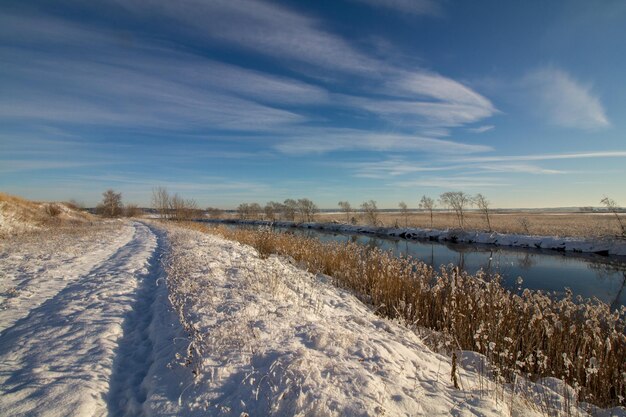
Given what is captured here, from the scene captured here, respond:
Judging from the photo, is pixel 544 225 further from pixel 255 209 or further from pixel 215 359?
pixel 255 209

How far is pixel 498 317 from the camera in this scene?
6.55m

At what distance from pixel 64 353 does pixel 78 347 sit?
0.17 m

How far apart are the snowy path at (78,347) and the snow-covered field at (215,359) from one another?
15 mm

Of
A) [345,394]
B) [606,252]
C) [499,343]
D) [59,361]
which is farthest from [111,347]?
[606,252]

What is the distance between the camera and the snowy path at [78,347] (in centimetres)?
296

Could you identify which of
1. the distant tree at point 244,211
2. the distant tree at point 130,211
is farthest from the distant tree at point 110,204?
the distant tree at point 244,211

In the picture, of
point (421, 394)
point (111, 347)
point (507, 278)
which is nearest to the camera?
point (421, 394)

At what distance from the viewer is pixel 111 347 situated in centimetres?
409

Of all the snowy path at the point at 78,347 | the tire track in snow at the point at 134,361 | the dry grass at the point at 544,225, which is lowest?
the tire track in snow at the point at 134,361

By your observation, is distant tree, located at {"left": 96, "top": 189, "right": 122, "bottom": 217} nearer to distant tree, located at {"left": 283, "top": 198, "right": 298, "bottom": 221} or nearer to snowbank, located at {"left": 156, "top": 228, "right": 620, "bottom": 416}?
distant tree, located at {"left": 283, "top": 198, "right": 298, "bottom": 221}

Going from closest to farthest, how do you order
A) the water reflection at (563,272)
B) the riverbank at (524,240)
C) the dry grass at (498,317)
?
the dry grass at (498,317) → the water reflection at (563,272) → the riverbank at (524,240)

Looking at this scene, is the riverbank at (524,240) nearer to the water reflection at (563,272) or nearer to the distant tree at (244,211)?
the water reflection at (563,272)

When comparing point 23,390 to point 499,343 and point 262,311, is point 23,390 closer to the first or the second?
point 262,311

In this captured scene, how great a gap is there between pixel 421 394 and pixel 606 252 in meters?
27.3
